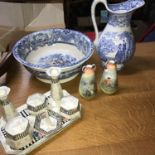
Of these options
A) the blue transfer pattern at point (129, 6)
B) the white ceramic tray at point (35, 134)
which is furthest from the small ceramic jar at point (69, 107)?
the blue transfer pattern at point (129, 6)

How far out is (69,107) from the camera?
786 mm

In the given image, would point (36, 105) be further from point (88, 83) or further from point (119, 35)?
point (119, 35)

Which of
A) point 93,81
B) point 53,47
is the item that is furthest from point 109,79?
point 53,47

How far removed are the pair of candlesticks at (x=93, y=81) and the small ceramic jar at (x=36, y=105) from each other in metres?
0.14

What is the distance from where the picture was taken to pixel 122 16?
88 centimetres

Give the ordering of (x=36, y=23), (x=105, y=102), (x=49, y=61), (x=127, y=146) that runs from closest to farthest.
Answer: (x=127, y=146) < (x=105, y=102) < (x=49, y=61) < (x=36, y=23)

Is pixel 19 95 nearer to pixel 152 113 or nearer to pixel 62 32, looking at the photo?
pixel 62 32

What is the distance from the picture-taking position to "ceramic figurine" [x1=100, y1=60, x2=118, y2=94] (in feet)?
2.85

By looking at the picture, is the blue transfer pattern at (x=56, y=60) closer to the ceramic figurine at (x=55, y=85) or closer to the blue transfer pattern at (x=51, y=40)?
the blue transfer pattern at (x=51, y=40)

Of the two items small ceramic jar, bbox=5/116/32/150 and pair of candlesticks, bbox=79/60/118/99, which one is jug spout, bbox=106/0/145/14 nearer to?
pair of candlesticks, bbox=79/60/118/99

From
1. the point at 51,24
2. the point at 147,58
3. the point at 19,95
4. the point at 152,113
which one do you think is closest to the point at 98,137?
the point at 152,113

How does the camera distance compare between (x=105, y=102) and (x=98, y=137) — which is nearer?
(x=98, y=137)

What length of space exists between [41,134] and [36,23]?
5.11 feet

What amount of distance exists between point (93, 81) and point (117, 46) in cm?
15
